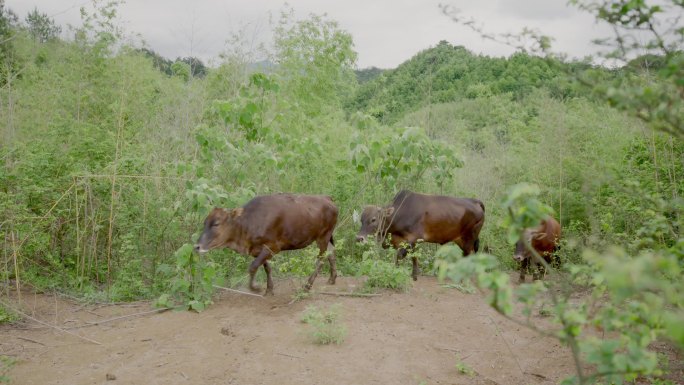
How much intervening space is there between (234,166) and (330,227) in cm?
151

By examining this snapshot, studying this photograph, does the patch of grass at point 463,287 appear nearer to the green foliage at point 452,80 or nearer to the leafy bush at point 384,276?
the leafy bush at point 384,276

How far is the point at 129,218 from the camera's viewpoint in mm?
7629

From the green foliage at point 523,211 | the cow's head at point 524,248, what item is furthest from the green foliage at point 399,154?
the green foliage at point 523,211

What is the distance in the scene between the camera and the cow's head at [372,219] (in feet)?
25.8

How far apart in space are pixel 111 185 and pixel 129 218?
517 millimetres

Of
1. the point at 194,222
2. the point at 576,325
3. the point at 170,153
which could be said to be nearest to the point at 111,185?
the point at 194,222

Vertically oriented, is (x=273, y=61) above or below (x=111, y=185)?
above

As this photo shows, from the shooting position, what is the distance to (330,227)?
7.35 meters

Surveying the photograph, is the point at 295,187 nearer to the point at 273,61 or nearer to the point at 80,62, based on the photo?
the point at 273,61

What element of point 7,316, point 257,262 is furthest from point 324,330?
point 7,316

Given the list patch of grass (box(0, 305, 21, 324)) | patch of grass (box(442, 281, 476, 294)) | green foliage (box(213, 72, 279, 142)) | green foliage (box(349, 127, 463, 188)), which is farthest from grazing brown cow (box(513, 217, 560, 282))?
patch of grass (box(0, 305, 21, 324))

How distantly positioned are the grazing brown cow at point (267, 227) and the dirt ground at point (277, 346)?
0.60 meters

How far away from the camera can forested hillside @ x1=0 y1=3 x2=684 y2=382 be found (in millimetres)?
6695

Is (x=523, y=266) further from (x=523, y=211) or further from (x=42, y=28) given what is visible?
(x=42, y=28)
